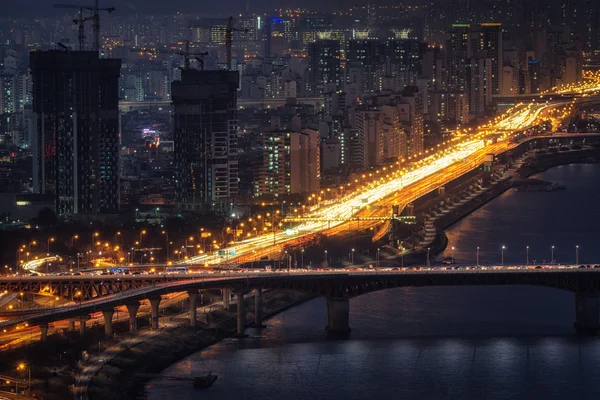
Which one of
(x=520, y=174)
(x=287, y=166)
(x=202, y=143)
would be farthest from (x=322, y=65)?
(x=202, y=143)

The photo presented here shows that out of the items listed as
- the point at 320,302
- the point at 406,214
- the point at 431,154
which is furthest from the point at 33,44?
the point at 320,302

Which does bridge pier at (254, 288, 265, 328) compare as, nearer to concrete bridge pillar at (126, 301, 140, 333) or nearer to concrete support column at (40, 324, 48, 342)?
concrete bridge pillar at (126, 301, 140, 333)

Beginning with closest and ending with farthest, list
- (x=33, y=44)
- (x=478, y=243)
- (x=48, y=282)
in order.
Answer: (x=48, y=282) → (x=478, y=243) → (x=33, y=44)

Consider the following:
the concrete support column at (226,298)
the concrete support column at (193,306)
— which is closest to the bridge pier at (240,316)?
the concrete support column at (193,306)

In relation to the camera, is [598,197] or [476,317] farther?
[598,197]

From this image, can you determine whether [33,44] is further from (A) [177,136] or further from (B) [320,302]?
(B) [320,302]
